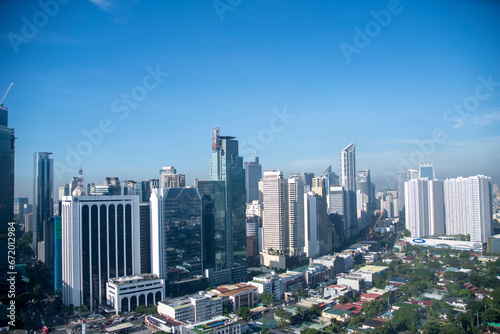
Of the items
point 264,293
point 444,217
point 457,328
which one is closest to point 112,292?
point 264,293

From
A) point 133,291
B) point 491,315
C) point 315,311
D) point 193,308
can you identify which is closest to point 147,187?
point 133,291

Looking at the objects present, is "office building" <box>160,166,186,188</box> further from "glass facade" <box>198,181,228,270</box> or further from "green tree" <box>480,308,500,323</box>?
"green tree" <box>480,308,500,323</box>

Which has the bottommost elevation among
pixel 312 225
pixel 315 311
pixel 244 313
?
pixel 315 311

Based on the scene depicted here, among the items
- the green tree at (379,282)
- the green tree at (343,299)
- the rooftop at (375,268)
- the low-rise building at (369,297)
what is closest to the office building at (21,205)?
the rooftop at (375,268)

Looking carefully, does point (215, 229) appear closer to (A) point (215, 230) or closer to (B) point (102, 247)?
(A) point (215, 230)

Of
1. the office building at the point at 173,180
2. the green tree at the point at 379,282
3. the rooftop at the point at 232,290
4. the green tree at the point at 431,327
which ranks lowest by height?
the green tree at the point at 379,282

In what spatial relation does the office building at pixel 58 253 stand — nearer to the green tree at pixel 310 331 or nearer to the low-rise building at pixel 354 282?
the green tree at pixel 310 331

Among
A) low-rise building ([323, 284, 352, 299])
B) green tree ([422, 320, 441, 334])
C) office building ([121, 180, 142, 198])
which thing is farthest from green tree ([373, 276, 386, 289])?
office building ([121, 180, 142, 198])

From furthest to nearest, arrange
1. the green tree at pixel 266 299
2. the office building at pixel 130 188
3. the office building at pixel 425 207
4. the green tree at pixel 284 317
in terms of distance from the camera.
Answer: the office building at pixel 425 207, the office building at pixel 130 188, the green tree at pixel 266 299, the green tree at pixel 284 317
